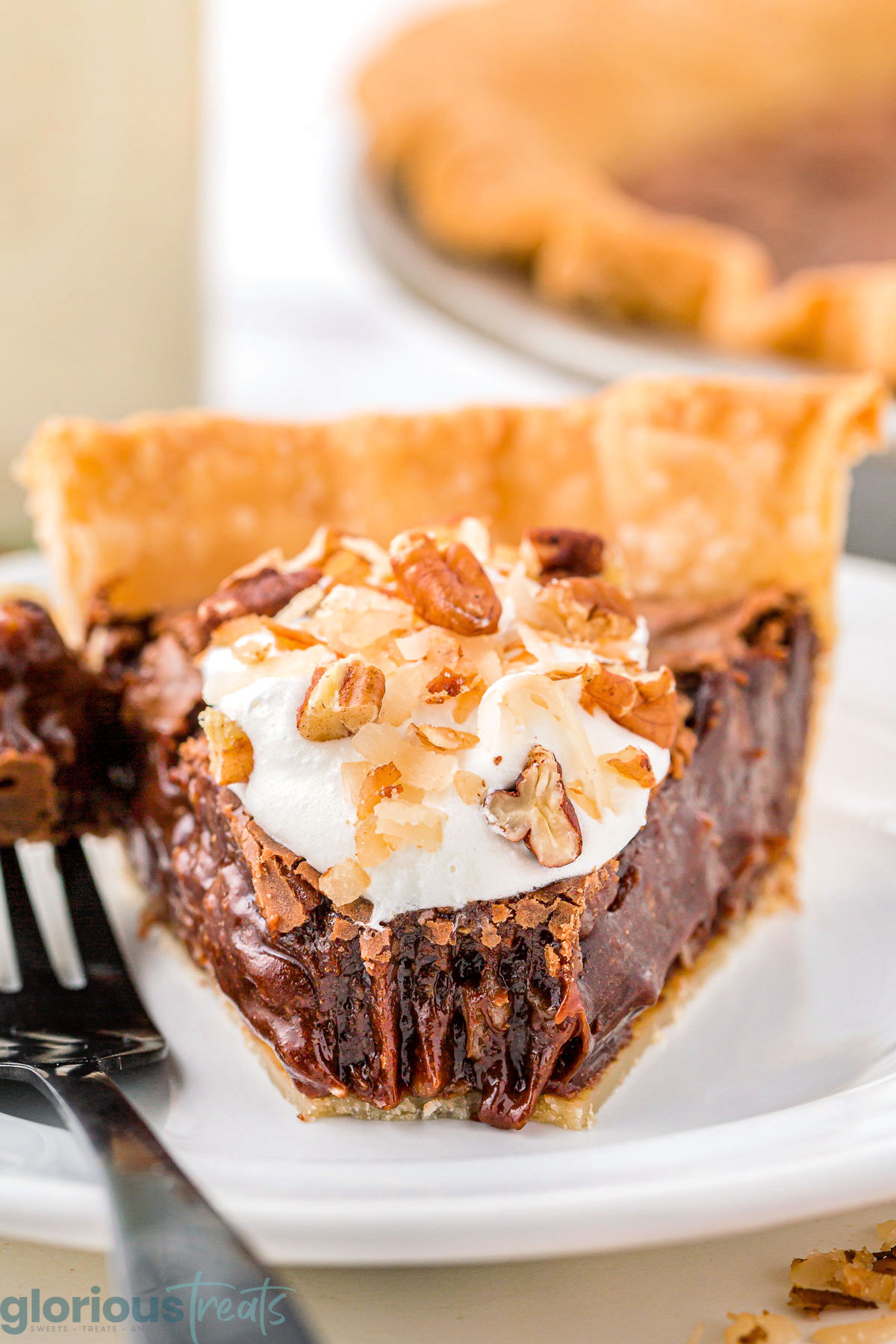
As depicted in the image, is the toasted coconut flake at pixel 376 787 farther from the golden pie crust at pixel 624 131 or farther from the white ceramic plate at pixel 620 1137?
the golden pie crust at pixel 624 131

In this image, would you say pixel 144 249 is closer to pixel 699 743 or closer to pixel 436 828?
pixel 699 743

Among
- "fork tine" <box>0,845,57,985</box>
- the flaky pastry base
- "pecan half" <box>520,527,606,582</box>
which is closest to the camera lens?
"fork tine" <box>0,845,57,985</box>

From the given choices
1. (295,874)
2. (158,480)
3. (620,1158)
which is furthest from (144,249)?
(620,1158)

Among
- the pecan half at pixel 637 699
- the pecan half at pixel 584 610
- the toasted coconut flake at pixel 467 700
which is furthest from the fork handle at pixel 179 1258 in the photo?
the pecan half at pixel 584 610

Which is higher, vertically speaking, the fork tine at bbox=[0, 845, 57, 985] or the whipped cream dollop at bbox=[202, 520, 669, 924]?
the whipped cream dollop at bbox=[202, 520, 669, 924]

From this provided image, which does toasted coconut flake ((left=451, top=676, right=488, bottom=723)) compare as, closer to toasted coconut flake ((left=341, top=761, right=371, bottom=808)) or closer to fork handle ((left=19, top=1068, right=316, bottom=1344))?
toasted coconut flake ((left=341, top=761, right=371, bottom=808))

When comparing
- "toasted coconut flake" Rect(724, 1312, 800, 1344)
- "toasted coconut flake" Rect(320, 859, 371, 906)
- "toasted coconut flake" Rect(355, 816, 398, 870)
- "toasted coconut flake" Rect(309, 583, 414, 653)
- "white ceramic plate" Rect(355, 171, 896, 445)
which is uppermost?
"white ceramic plate" Rect(355, 171, 896, 445)

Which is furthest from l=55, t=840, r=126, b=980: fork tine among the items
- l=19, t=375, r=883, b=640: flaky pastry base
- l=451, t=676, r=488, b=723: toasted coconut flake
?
l=451, t=676, r=488, b=723: toasted coconut flake
